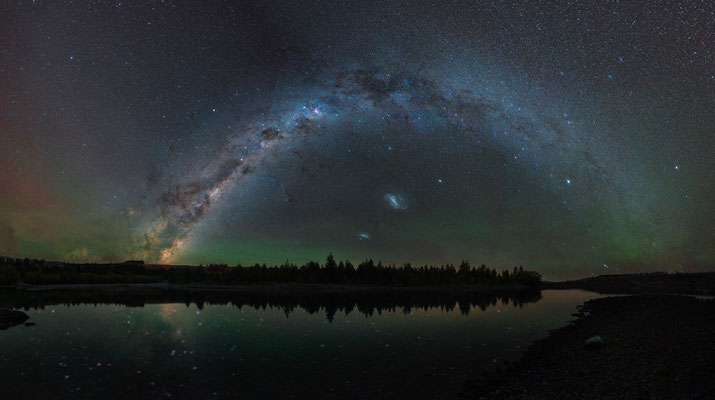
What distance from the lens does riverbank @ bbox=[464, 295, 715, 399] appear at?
53.6ft

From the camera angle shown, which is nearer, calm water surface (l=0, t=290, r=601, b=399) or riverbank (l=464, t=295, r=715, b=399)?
riverbank (l=464, t=295, r=715, b=399)

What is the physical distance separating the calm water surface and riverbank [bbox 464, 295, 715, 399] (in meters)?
2.41

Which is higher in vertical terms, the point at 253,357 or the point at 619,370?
the point at 619,370

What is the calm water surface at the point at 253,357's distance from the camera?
2092cm

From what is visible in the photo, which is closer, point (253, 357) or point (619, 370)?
point (619, 370)

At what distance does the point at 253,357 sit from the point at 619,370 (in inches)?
917

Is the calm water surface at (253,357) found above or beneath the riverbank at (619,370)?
beneath

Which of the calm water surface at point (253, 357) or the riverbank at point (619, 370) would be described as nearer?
the riverbank at point (619, 370)

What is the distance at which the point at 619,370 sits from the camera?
786 inches

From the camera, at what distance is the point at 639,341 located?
26.6 meters

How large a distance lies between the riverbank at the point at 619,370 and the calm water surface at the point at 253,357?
95.1 inches

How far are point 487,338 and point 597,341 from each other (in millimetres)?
11550

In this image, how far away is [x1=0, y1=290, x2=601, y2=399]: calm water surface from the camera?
20.9 meters

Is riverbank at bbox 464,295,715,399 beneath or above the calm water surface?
above
